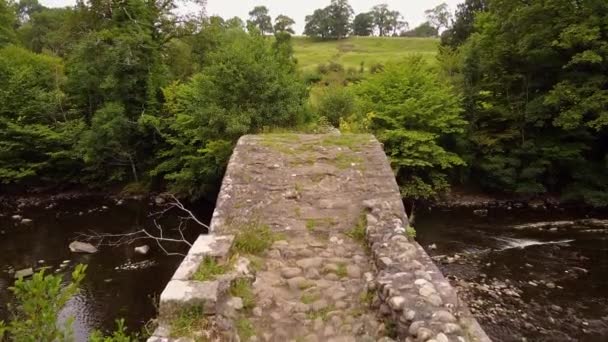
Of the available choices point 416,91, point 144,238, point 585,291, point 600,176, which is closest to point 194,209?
point 144,238

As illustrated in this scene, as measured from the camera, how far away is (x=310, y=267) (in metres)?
5.29

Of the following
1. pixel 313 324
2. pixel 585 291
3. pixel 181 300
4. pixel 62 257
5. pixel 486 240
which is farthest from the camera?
pixel 486 240

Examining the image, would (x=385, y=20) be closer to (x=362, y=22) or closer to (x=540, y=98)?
(x=362, y=22)

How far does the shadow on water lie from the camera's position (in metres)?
8.84

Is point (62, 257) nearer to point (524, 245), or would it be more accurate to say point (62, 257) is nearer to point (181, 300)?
point (181, 300)

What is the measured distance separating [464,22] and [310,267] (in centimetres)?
2947

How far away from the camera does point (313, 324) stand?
14.9 feet

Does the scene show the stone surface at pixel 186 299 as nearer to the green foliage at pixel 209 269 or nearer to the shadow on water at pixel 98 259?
the green foliage at pixel 209 269

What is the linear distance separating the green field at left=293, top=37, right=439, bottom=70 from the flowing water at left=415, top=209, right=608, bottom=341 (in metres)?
30.7

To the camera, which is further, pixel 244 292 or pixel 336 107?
pixel 336 107

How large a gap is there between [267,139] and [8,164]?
618 inches

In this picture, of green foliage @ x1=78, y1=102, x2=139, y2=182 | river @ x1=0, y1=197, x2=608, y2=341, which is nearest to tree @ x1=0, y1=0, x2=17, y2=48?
green foliage @ x1=78, y1=102, x2=139, y2=182

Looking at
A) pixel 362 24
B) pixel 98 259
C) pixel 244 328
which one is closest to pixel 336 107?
pixel 98 259

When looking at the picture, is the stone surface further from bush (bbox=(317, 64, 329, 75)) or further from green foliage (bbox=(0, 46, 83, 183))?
bush (bbox=(317, 64, 329, 75))
